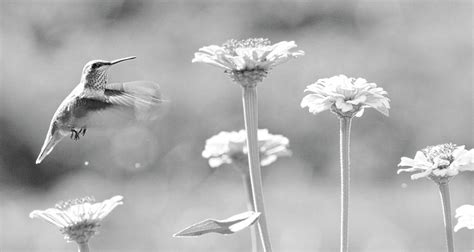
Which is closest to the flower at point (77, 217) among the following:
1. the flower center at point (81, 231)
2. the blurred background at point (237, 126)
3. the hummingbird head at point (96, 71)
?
the flower center at point (81, 231)

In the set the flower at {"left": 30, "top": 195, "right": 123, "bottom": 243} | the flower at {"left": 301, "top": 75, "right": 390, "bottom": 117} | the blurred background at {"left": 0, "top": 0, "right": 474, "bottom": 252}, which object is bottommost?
the flower at {"left": 30, "top": 195, "right": 123, "bottom": 243}

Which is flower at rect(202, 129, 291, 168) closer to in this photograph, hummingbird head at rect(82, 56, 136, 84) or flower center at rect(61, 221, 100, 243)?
hummingbird head at rect(82, 56, 136, 84)

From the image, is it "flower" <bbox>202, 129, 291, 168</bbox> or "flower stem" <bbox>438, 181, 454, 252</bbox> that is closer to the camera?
"flower stem" <bbox>438, 181, 454, 252</bbox>

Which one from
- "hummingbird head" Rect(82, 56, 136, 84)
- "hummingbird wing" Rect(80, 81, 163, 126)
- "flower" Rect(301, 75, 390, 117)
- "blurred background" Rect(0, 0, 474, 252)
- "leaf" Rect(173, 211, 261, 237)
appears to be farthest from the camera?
"blurred background" Rect(0, 0, 474, 252)

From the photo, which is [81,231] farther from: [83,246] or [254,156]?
[254,156]

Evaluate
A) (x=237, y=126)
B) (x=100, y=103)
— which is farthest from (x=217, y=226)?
(x=237, y=126)

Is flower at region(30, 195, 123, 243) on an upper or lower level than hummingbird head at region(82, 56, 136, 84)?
lower

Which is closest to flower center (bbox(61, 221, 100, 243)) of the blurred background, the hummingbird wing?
the hummingbird wing
